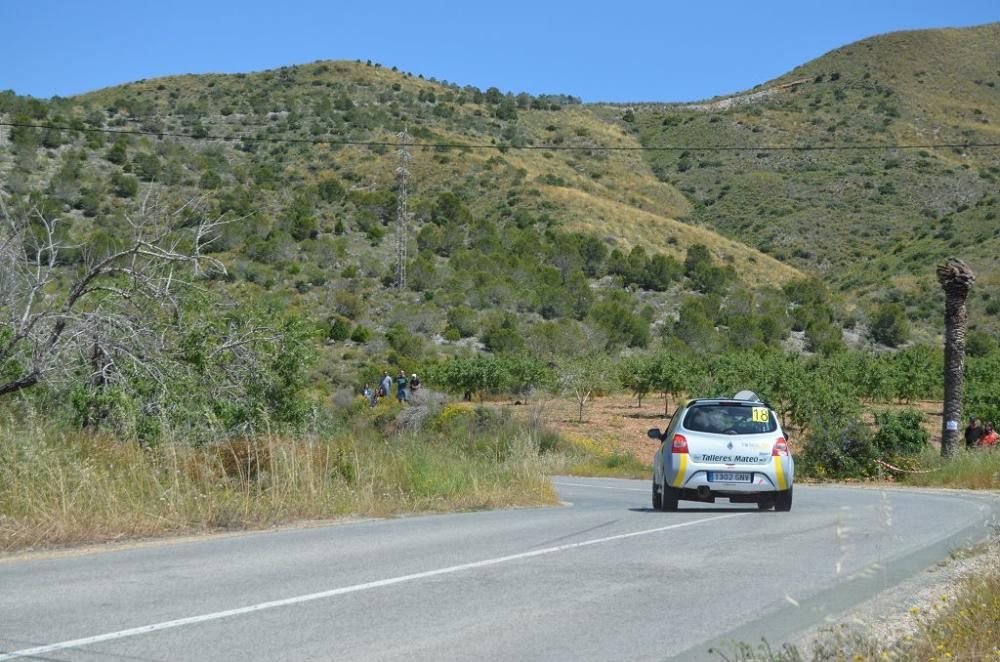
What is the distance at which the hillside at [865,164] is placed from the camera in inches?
3327

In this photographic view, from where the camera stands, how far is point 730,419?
15.8m

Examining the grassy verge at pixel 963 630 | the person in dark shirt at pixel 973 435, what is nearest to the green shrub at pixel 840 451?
the person in dark shirt at pixel 973 435

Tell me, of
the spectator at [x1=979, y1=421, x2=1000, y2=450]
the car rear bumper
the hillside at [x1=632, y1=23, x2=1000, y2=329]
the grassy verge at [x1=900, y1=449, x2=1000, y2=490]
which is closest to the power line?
the hillside at [x1=632, y1=23, x2=1000, y2=329]

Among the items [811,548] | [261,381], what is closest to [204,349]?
[261,381]

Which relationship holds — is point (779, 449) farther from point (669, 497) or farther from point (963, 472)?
point (963, 472)

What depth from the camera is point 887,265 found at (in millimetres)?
84688

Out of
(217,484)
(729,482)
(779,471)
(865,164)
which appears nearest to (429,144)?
(865,164)

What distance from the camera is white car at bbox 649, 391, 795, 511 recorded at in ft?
50.7

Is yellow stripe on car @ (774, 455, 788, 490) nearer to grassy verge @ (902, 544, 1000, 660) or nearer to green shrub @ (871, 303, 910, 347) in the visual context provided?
grassy verge @ (902, 544, 1000, 660)

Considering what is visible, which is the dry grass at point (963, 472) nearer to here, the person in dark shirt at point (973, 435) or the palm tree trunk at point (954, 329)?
the person in dark shirt at point (973, 435)

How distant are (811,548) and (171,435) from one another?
6632mm

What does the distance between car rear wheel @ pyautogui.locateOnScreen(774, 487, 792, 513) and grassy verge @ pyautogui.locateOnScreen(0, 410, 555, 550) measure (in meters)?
3.48

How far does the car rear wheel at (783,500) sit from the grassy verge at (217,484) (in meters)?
3.48

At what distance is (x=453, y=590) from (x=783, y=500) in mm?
8769
